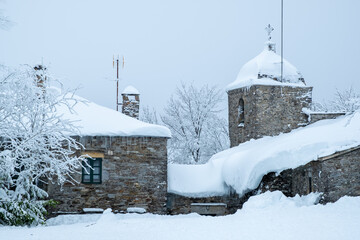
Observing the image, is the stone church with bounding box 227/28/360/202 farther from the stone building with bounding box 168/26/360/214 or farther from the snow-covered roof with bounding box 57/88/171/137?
the snow-covered roof with bounding box 57/88/171/137

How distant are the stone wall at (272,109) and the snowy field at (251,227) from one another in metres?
8.13

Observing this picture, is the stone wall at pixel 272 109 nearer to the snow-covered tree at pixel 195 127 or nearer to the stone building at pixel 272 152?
the stone building at pixel 272 152

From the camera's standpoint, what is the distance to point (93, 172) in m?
16.9

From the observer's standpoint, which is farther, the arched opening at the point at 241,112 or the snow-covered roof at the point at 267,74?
the arched opening at the point at 241,112

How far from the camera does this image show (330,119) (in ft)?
67.1

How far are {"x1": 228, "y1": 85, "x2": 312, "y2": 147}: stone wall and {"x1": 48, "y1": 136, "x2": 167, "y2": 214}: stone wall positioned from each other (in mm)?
6044

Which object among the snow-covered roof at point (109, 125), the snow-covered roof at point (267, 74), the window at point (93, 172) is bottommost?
the window at point (93, 172)

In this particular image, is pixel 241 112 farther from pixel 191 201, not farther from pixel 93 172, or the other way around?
pixel 93 172

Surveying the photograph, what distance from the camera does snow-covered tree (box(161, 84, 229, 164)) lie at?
1115 inches

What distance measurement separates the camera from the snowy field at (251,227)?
979 centimetres

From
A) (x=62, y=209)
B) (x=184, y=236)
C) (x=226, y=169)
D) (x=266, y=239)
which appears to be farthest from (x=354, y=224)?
(x=62, y=209)

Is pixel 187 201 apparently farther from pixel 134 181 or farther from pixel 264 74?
pixel 264 74

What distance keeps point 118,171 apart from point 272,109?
841cm

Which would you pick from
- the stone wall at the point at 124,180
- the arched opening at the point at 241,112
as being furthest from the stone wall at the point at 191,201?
the arched opening at the point at 241,112
